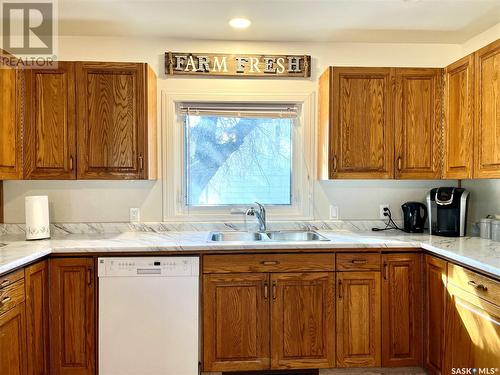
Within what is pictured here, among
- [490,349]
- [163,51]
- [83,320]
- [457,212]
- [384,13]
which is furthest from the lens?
[163,51]

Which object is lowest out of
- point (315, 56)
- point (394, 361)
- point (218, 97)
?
point (394, 361)

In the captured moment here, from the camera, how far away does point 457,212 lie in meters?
2.48

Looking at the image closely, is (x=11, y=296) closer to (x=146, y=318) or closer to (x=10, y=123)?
(x=146, y=318)

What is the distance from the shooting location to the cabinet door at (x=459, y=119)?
2250 millimetres

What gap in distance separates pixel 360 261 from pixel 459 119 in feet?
3.95

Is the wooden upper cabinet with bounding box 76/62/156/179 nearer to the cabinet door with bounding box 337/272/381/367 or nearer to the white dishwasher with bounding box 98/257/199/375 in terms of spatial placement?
the white dishwasher with bounding box 98/257/199/375

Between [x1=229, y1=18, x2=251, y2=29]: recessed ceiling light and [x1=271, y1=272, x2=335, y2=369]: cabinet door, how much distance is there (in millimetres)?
1761

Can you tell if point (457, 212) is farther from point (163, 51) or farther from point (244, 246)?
point (163, 51)

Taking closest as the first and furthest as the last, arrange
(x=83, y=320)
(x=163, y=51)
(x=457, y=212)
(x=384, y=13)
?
(x=83, y=320)
(x=384, y=13)
(x=457, y=212)
(x=163, y=51)

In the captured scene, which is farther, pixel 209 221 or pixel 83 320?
pixel 209 221

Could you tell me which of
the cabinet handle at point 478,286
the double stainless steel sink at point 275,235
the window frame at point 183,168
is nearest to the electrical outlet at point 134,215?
the window frame at point 183,168

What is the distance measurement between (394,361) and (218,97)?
2277mm

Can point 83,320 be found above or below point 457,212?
below

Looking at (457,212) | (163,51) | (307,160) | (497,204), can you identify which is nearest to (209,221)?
(307,160)
